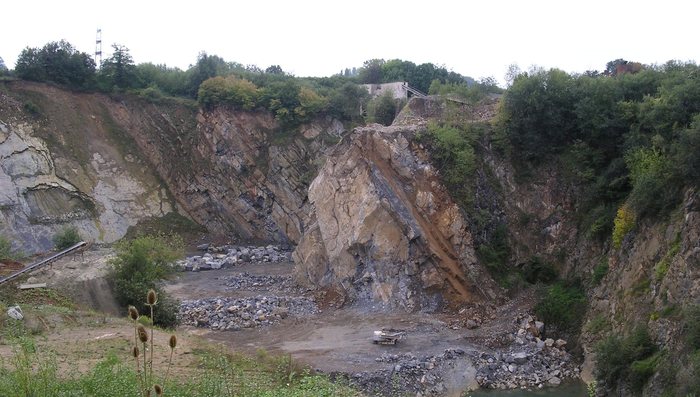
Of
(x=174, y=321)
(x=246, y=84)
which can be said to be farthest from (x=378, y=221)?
(x=246, y=84)

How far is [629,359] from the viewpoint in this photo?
46.0ft

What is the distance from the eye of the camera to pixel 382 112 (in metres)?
33.6

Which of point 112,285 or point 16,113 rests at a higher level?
point 16,113

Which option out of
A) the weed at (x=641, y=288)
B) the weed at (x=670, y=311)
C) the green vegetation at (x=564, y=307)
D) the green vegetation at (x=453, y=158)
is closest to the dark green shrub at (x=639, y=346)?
the weed at (x=670, y=311)

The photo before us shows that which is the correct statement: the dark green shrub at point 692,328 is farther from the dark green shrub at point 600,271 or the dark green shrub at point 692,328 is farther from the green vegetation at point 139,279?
the green vegetation at point 139,279

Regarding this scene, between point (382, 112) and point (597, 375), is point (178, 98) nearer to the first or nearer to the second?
point (382, 112)

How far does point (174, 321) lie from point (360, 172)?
1031cm

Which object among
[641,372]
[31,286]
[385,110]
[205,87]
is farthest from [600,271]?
[205,87]

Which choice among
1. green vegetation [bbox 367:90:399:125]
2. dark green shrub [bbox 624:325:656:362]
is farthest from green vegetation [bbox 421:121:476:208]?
dark green shrub [bbox 624:325:656:362]

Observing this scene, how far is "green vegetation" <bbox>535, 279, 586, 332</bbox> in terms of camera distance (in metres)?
19.1

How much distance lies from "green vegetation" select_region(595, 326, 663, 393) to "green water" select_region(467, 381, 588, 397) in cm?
127

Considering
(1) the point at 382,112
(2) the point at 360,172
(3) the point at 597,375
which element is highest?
(1) the point at 382,112

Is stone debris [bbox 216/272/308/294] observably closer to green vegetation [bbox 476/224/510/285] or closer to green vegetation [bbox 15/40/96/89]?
green vegetation [bbox 476/224/510/285]

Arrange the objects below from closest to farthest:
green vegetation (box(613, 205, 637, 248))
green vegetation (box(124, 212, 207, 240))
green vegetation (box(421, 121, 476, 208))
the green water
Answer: the green water < green vegetation (box(613, 205, 637, 248)) < green vegetation (box(421, 121, 476, 208)) < green vegetation (box(124, 212, 207, 240))
